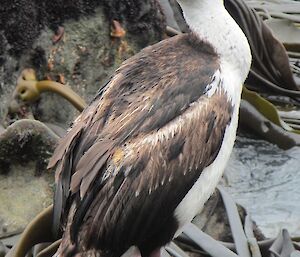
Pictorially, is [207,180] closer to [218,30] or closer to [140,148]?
[140,148]

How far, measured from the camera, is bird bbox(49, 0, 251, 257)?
3.80 metres

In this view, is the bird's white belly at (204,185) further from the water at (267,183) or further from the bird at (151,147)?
the water at (267,183)

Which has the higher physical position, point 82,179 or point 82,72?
point 82,179

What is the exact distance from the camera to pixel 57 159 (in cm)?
392

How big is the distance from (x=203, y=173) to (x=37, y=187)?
1245mm

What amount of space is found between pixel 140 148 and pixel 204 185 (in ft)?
1.27

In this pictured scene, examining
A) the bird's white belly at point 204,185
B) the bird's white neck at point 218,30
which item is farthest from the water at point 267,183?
the bird's white neck at point 218,30

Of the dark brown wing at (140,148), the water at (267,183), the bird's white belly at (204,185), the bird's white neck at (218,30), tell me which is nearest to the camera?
the dark brown wing at (140,148)

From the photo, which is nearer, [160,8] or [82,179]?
[82,179]

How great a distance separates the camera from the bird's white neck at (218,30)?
13.7ft

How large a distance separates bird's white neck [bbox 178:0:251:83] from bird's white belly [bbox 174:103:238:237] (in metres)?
0.21

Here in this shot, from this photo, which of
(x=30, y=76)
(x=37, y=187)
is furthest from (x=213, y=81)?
(x=30, y=76)

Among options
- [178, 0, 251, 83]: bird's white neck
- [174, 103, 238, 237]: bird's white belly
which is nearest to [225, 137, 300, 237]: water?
[174, 103, 238, 237]: bird's white belly

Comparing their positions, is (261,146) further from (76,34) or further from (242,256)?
(242,256)
